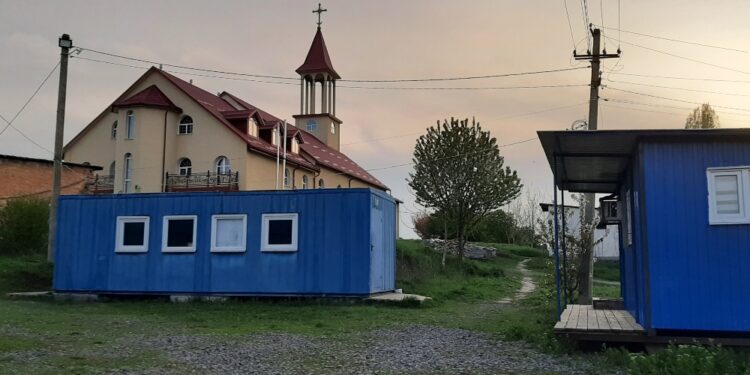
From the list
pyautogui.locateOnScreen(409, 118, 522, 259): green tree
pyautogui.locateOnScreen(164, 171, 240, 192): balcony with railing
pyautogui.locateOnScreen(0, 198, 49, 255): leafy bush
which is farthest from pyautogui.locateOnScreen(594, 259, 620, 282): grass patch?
pyautogui.locateOnScreen(0, 198, 49, 255): leafy bush

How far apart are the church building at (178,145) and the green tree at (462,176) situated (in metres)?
9.03

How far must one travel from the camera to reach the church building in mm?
33969

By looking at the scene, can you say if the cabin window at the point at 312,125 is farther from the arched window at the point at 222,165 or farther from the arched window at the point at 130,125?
the arched window at the point at 130,125

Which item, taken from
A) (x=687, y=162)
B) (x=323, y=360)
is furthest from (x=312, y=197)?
(x=687, y=162)

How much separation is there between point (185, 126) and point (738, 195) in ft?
103

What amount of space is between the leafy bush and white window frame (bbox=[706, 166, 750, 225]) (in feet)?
70.5

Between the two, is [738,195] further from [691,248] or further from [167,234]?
[167,234]

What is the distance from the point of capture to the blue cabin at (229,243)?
14.9 metres

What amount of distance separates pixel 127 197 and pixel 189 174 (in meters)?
19.1

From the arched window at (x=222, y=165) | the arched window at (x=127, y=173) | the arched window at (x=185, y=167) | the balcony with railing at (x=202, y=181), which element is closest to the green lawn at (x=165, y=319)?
the balcony with railing at (x=202, y=181)

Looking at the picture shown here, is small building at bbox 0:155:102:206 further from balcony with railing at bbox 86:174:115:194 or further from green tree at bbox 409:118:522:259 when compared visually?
green tree at bbox 409:118:522:259

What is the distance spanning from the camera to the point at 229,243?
15.7 m

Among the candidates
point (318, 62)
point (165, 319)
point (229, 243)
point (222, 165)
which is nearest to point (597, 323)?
point (165, 319)

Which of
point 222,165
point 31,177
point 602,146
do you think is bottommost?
point 602,146
